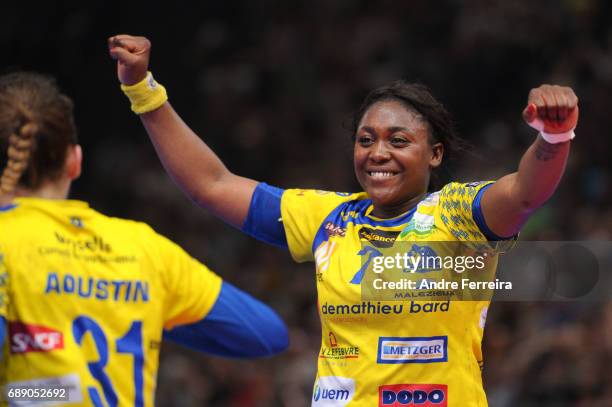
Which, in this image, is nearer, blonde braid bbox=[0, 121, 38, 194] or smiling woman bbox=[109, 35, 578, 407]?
blonde braid bbox=[0, 121, 38, 194]

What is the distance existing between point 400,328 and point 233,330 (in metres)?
0.60

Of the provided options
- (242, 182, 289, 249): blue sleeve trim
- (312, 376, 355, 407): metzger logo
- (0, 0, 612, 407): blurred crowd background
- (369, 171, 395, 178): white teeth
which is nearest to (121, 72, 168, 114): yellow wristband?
(242, 182, 289, 249): blue sleeve trim

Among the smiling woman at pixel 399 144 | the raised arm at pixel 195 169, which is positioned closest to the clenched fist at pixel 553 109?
the smiling woman at pixel 399 144

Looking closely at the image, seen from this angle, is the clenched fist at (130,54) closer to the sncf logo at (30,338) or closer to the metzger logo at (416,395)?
the sncf logo at (30,338)

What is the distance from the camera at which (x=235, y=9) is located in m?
11.0

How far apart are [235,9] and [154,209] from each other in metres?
2.40

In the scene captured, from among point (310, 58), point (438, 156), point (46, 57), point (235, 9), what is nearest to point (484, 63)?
point (310, 58)

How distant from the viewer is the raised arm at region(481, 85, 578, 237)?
10.2 feet

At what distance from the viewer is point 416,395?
137 inches

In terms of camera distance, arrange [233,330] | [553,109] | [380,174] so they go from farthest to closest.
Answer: [380,174], [233,330], [553,109]

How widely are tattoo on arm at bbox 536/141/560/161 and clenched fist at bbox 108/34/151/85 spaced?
148 centimetres

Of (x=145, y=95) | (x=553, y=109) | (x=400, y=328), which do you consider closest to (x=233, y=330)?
(x=400, y=328)
